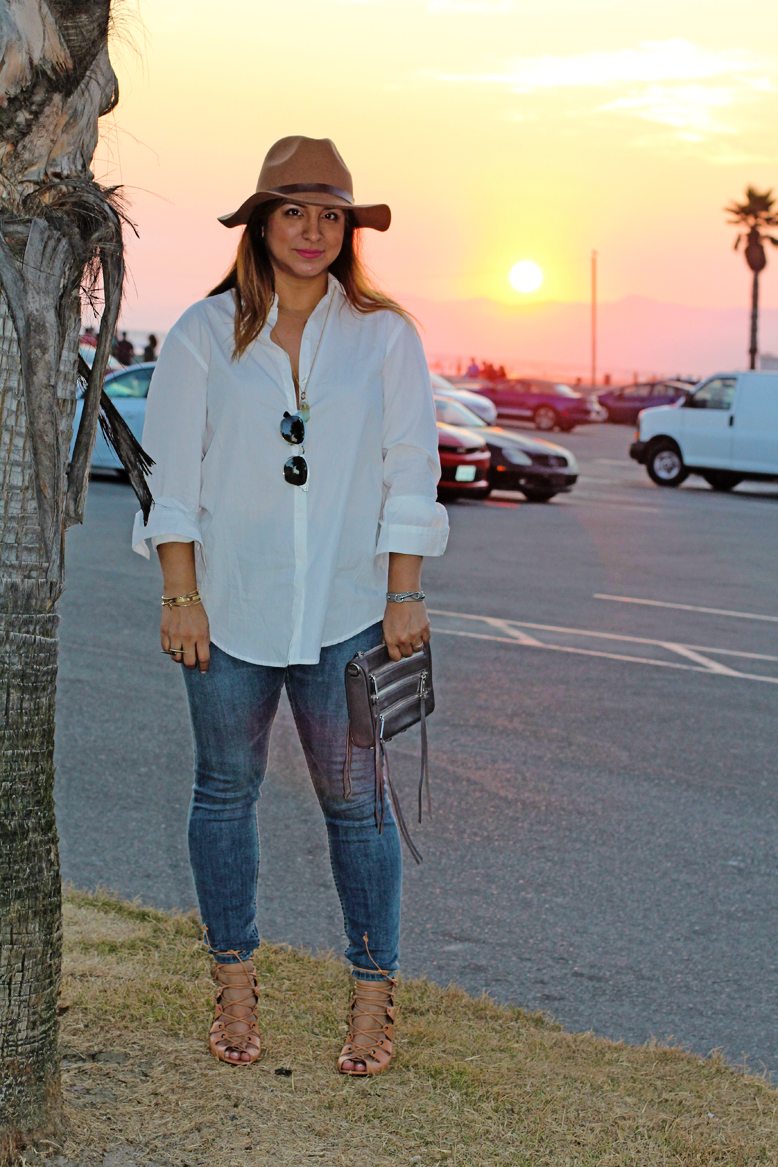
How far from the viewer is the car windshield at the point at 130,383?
55.6ft

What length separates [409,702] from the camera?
3.00 m

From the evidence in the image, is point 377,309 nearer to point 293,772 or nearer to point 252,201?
point 252,201

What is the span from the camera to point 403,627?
2955mm

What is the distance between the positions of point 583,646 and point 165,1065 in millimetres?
5939

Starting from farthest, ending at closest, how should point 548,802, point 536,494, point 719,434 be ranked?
point 719,434, point 536,494, point 548,802

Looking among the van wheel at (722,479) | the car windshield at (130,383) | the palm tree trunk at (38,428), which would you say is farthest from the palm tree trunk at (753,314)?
the palm tree trunk at (38,428)

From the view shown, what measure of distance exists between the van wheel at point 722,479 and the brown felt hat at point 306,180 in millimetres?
19161

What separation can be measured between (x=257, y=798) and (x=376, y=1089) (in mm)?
699

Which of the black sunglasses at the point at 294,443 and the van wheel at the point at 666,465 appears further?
the van wheel at the point at 666,465

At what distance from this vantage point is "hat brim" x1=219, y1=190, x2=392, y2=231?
287 centimetres

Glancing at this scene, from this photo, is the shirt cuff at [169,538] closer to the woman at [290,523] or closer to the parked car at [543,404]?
the woman at [290,523]

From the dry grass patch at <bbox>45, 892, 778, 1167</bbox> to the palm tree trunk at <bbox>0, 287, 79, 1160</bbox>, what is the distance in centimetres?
20

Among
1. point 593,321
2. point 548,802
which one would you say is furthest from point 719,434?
point 593,321

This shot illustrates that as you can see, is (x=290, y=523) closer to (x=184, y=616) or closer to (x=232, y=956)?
(x=184, y=616)
